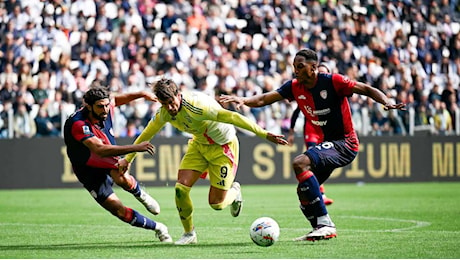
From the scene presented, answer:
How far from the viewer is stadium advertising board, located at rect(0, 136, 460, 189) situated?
22469 millimetres

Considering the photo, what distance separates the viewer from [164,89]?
10.2 m

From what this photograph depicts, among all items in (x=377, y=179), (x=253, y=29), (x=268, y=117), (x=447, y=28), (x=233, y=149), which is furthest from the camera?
(x=447, y=28)

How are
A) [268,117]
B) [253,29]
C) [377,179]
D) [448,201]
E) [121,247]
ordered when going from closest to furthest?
[121,247] → [448,201] → [268,117] → [377,179] → [253,29]

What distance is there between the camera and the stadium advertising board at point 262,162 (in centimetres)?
2247

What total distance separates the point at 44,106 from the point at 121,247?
11504 mm

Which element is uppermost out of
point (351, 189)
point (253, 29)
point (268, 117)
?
point (253, 29)

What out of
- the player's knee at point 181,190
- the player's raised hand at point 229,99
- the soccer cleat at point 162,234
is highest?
the player's raised hand at point 229,99

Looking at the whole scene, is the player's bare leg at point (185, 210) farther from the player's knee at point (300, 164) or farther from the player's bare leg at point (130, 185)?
the player's knee at point (300, 164)

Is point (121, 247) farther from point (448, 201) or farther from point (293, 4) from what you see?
point (293, 4)

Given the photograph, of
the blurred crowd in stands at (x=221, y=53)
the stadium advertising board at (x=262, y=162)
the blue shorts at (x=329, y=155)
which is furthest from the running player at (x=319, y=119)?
the stadium advertising board at (x=262, y=162)

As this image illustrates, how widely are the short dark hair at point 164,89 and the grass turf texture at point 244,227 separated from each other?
1651 millimetres

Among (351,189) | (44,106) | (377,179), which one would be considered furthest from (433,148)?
Answer: (44,106)

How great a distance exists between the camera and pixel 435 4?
2889 cm

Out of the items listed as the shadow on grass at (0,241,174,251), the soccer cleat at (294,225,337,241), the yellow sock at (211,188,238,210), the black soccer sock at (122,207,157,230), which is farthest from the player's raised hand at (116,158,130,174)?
the soccer cleat at (294,225,337,241)
